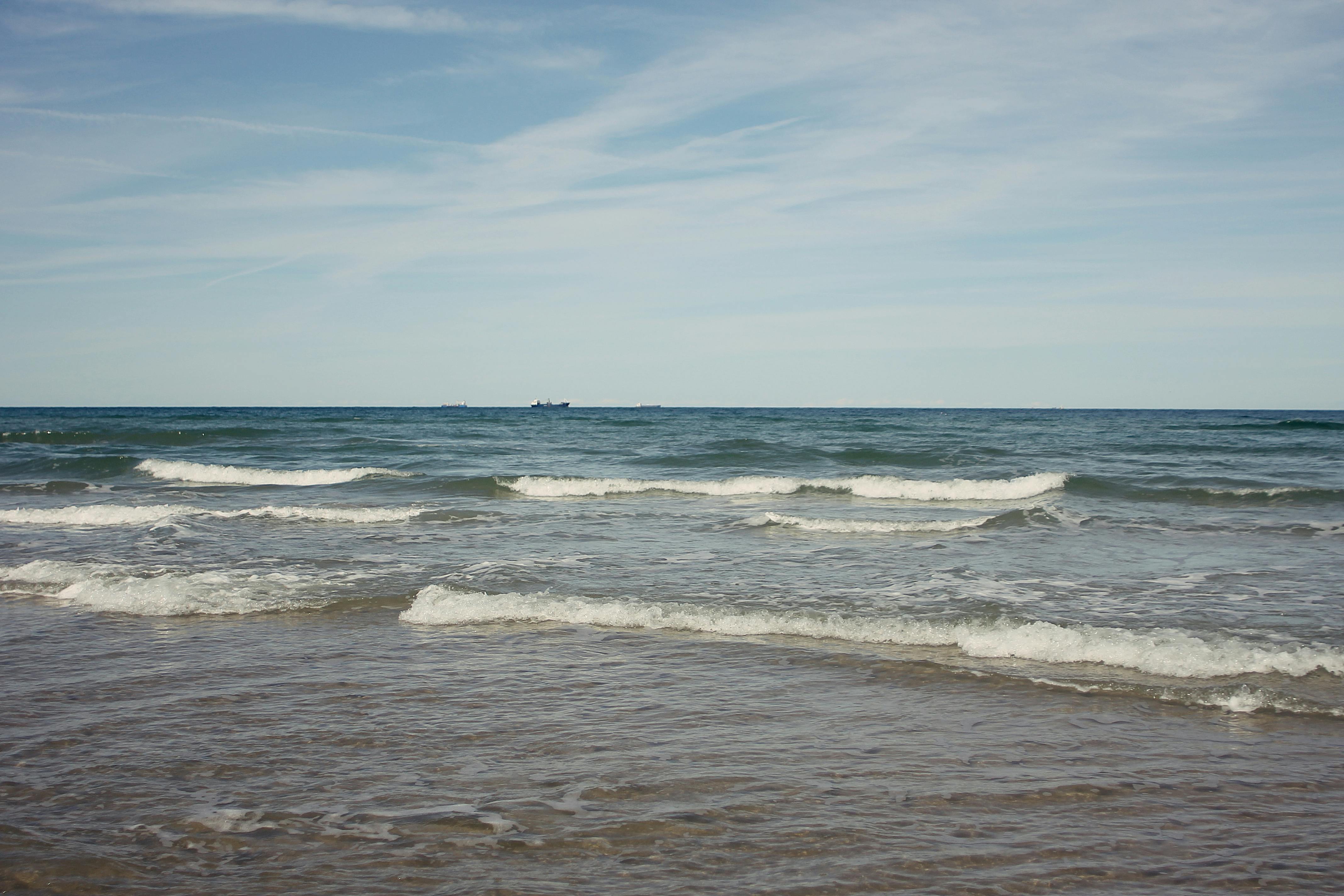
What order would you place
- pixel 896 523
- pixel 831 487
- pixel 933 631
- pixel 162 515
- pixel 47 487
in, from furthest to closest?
A: pixel 47 487
pixel 831 487
pixel 162 515
pixel 896 523
pixel 933 631

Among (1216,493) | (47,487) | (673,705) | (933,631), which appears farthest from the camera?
(47,487)

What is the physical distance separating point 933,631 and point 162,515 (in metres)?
14.2

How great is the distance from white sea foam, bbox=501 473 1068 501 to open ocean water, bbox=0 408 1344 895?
470 centimetres

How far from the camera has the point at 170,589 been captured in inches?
350

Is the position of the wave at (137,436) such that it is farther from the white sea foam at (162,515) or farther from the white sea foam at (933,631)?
the white sea foam at (933,631)

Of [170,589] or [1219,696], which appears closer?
[1219,696]

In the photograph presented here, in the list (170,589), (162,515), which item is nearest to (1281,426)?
(162,515)

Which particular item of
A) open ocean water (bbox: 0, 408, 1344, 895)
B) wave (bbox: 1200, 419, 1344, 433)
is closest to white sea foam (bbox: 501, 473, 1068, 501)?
open ocean water (bbox: 0, 408, 1344, 895)

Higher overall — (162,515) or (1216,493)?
(1216,493)

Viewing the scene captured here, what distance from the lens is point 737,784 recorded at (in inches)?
171

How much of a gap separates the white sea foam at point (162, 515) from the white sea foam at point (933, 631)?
22.8ft

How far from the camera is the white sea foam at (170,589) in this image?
855 cm

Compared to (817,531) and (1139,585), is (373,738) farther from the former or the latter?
(817,531)

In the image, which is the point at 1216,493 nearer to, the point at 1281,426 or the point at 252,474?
the point at 252,474
